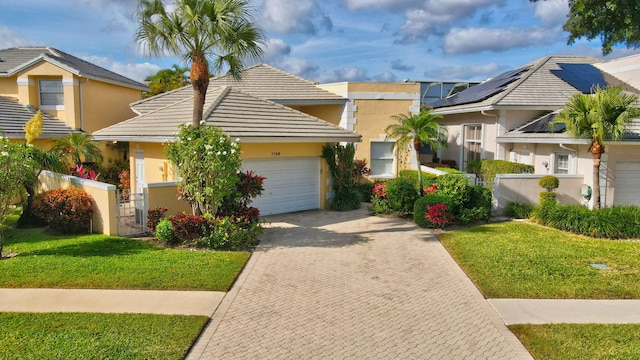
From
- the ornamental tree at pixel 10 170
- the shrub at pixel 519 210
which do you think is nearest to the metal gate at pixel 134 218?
the ornamental tree at pixel 10 170

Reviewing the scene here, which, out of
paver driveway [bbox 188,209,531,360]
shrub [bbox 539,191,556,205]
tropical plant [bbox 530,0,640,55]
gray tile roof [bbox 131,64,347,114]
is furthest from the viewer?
gray tile roof [bbox 131,64,347,114]

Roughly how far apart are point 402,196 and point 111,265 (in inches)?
382

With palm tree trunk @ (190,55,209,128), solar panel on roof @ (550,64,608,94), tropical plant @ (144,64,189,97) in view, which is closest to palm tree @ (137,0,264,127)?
palm tree trunk @ (190,55,209,128)

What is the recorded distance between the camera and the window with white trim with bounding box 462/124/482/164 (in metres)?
22.5

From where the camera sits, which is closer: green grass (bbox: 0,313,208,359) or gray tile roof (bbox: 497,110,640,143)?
green grass (bbox: 0,313,208,359)

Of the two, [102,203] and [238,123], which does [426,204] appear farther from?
[102,203]

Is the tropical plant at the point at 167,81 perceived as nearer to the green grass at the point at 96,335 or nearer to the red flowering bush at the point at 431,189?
the red flowering bush at the point at 431,189

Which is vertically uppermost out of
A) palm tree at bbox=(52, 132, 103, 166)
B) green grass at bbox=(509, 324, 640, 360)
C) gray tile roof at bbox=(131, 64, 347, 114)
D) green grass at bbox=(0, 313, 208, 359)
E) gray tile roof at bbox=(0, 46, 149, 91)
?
gray tile roof at bbox=(0, 46, 149, 91)

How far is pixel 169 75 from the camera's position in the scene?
35562 mm

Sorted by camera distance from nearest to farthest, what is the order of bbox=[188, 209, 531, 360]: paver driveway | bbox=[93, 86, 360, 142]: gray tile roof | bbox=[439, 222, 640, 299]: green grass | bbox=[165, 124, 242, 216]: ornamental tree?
bbox=[188, 209, 531, 360]: paver driveway < bbox=[439, 222, 640, 299]: green grass < bbox=[165, 124, 242, 216]: ornamental tree < bbox=[93, 86, 360, 142]: gray tile roof

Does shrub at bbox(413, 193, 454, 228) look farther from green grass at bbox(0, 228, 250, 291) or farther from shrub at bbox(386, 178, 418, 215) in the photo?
green grass at bbox(0, 228, 250, 291)

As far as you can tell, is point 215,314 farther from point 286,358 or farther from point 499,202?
point 499,202

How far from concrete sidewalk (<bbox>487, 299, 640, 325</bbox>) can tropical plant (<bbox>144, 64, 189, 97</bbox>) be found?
29794mm

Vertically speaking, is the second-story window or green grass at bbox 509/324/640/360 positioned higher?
the second-story window
